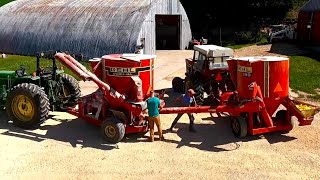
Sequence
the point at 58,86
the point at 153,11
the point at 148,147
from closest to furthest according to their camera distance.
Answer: the point at 148,147
the point at 58,86
the point at 153,11

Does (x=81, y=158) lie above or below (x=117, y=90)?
below

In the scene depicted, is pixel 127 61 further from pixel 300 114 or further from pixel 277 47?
pixel 277 47

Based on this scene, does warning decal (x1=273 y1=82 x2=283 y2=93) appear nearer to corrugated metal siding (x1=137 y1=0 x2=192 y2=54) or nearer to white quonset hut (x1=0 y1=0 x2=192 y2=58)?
white quonset hut (x1=0 y1=0 x2=192 y2=58)

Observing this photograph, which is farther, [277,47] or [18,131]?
[277,47]

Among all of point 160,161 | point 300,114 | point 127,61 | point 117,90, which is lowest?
point 160,161

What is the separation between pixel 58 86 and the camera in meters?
13.7

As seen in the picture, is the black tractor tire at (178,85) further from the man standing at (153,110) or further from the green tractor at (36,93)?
the man standing at (153,110)

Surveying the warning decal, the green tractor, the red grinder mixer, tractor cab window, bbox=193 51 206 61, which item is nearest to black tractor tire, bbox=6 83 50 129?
the green tractor

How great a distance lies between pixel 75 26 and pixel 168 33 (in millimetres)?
10335

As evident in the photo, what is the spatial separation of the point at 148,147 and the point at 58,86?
433cm

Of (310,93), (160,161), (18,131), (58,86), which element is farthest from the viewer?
(310,93)

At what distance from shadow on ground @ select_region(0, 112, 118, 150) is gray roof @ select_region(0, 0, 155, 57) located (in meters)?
13.4

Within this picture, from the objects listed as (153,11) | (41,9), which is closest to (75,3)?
(41,9)

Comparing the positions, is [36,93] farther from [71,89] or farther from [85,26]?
[85,26]
